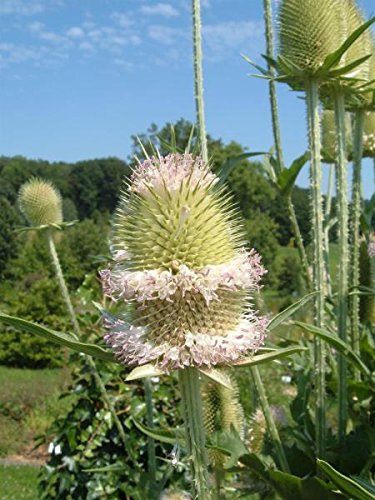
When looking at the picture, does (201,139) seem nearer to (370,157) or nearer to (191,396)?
(191,396)

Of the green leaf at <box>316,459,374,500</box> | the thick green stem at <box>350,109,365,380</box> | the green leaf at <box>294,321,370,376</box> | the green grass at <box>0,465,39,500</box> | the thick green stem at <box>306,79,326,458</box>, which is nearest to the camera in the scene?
the green leaf at <box>316,459,374,500</box>

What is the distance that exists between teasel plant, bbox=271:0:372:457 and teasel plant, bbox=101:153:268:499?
67 centimetres

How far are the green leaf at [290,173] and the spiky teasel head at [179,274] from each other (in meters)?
1.00

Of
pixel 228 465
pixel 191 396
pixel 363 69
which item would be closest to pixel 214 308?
pixel 191 396

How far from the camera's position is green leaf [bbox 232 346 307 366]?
4.80 ft

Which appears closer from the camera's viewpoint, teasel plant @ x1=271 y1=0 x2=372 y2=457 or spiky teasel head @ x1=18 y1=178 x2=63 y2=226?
teasel plant @ x1=271 y1=0 x2=372 y2=457

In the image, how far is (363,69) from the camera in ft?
8.80

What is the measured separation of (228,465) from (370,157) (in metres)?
2.48

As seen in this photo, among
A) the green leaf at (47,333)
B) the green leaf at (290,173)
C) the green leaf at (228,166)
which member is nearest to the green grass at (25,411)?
the green leaf at (290,173)

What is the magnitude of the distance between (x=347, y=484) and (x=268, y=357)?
319mm

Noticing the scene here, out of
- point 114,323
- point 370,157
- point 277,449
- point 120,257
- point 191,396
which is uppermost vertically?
point 370,157

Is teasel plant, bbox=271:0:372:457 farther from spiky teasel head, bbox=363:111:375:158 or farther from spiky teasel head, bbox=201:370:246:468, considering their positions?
spiky teasel head, bbox=363:111:375:158

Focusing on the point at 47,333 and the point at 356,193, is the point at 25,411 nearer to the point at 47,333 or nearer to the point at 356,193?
the point at 356,193

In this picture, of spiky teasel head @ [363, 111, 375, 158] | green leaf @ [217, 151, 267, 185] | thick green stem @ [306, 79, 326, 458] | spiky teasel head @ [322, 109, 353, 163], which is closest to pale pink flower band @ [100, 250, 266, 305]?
green leaf @ [217, 151, 267, 185]
